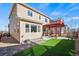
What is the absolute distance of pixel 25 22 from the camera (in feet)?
13.5

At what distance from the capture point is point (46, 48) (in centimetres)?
417

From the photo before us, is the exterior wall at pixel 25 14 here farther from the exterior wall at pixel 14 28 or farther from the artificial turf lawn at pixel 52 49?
the artificial turf lawn at pixel 52 49

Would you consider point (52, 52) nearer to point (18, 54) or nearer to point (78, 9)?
point (18, 54)

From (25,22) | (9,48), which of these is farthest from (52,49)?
(9,48)

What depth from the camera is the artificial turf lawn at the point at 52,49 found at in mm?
4152

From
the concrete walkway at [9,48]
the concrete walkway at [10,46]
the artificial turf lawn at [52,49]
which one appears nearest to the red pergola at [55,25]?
the artificial turf lawn at [52,49]

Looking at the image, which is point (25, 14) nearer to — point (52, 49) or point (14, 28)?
point (14, 28)

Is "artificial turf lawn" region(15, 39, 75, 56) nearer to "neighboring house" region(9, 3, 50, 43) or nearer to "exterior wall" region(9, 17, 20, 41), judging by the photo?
"neighboring house" region(9, 3, 50, 43)

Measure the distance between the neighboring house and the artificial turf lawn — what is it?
28 cm

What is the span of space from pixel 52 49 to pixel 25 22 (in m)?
0.95

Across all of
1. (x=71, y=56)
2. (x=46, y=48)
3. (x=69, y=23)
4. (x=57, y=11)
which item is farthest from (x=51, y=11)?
(x=71, y=56)

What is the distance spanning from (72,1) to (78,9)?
0.80 ft

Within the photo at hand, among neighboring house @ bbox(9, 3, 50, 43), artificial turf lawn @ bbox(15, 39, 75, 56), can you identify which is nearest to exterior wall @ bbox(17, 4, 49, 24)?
neighboring house @ bbox(9, 3, 50, 43)

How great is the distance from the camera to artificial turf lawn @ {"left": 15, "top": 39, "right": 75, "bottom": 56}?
4.15 meters
